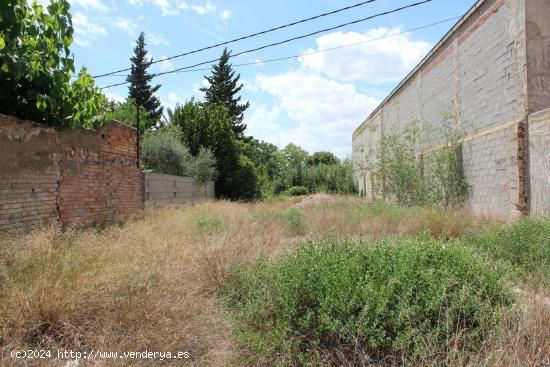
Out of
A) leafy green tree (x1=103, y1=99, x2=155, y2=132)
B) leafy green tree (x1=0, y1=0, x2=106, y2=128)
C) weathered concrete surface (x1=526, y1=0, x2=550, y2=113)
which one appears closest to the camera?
leafy green tree (x1=0, y1=0, x2=106, y2=128)

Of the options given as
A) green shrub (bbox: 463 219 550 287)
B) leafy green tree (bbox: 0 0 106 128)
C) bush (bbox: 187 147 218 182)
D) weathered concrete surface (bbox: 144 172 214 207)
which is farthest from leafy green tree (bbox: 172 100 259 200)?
green shrub (bbox: 463 219 550 287)

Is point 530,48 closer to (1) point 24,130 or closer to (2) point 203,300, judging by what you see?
(2) point 203,300

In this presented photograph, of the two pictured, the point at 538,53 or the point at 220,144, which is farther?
the point at 220,144

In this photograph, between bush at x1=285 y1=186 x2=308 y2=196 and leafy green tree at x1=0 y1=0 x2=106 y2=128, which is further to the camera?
bush at x1=285 y1=186 x2=308 y2=196

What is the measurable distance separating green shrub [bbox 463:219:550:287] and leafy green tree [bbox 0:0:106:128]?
5.92 m

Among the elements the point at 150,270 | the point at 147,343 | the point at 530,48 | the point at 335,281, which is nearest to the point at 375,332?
the point at 335,281

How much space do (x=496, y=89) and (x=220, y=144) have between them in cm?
1603

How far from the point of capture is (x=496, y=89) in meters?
8.83

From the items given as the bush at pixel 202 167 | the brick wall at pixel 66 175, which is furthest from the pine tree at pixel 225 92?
the brick wall at pixel 66 175

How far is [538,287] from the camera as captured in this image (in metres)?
3.52

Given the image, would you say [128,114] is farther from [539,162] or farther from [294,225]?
[539,162]

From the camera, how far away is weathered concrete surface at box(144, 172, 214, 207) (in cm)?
1142

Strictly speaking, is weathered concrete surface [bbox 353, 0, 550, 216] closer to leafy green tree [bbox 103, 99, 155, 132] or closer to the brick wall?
the brick wall

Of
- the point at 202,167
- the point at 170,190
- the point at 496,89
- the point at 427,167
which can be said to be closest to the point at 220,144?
the point at 202,167
